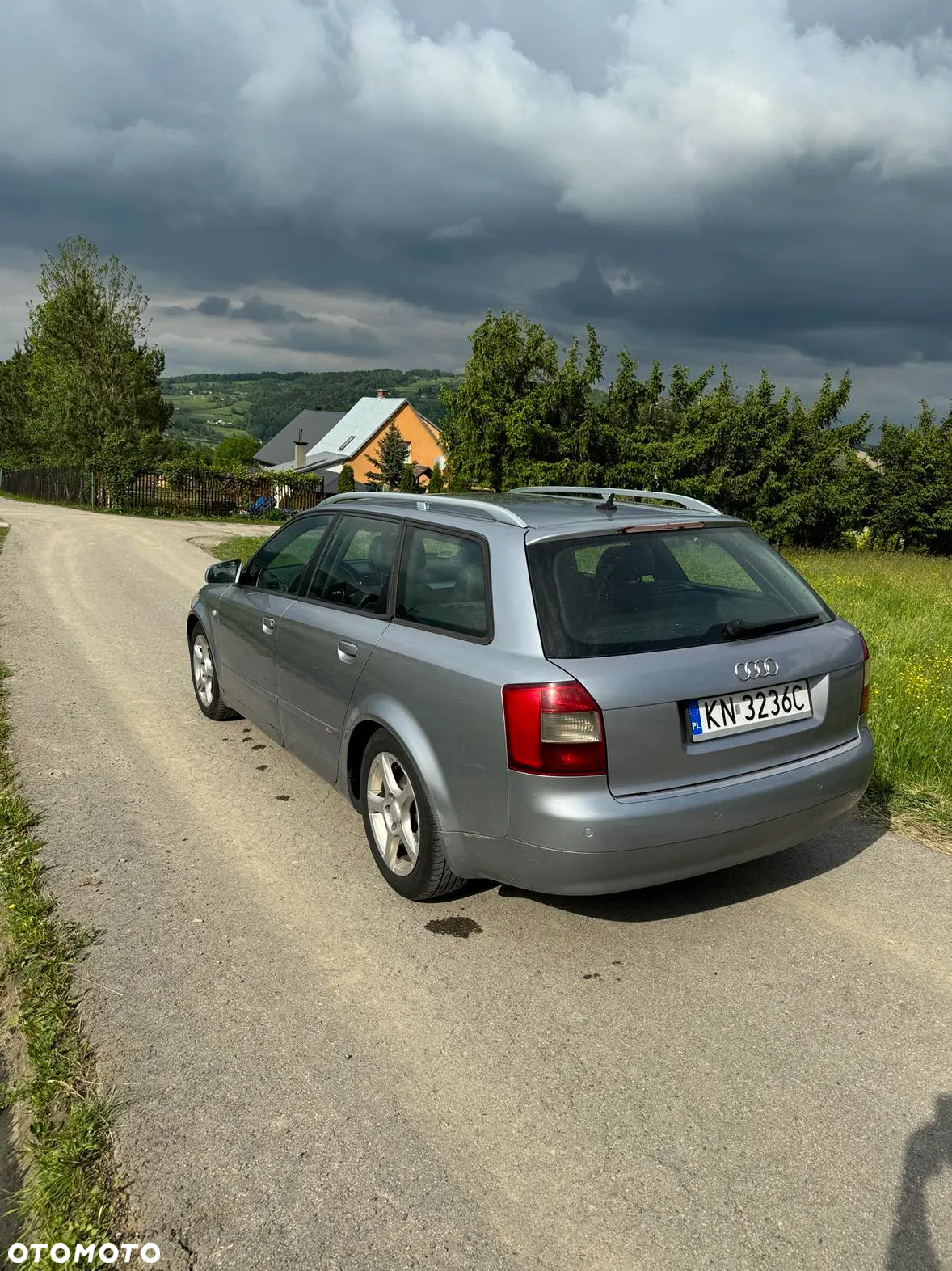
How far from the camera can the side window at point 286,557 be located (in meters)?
4.86

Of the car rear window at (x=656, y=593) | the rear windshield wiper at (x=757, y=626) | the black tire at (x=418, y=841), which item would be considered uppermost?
the car rear window at (x=656, y=593)

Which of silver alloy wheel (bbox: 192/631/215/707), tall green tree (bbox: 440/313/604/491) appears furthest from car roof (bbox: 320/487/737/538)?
tall green tree (bbox: 440/313/604/491)

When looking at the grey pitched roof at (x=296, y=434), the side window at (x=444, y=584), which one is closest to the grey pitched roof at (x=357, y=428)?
the grey pitched roof at (x=296, y=434)

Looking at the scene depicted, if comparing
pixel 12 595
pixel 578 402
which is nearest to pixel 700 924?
pixel 12 595

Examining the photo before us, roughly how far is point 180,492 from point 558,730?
3646cm

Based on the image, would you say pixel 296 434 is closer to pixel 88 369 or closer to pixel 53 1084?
pixel 88 369

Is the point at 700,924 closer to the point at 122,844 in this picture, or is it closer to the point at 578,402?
the point at 122,844

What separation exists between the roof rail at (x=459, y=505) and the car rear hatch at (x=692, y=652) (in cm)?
33

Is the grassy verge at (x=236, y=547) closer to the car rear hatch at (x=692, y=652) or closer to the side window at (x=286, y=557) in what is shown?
the side window at (x=286, y=557)

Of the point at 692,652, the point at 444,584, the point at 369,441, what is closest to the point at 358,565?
the point at 444,584

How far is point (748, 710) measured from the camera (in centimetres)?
331

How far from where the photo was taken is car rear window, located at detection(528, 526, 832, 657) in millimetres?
3207

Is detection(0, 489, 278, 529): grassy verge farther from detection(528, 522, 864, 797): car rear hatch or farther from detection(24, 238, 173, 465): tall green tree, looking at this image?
detection(528, 522, 864, 797): car rear hatch

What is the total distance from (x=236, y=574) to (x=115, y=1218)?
4.01 meters
